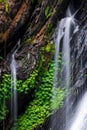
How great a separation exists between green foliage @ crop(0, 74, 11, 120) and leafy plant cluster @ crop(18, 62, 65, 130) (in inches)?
18.5

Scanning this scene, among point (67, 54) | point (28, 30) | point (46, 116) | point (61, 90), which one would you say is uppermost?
point (28, 30)

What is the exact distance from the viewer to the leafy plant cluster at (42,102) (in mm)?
8633

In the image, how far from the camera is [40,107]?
8.88m

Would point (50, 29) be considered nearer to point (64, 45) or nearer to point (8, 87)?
point (64, 45)

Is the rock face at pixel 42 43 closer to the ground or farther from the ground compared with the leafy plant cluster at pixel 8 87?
farther from the ground

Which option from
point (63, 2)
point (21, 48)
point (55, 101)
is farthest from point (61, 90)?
point (63, 2)

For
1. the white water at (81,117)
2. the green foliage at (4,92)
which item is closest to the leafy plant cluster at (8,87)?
the green foliage at (4,92)

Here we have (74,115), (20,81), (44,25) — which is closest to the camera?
(74,115)

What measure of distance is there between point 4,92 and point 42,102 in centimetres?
98

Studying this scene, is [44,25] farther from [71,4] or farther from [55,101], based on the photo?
[55,101]

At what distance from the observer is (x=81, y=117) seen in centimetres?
836

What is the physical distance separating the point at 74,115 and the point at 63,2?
3168 millimetres

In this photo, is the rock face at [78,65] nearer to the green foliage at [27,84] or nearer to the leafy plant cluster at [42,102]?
the leafy plant cluster at [42,102]

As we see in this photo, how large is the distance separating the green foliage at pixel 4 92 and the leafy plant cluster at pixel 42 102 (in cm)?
47
